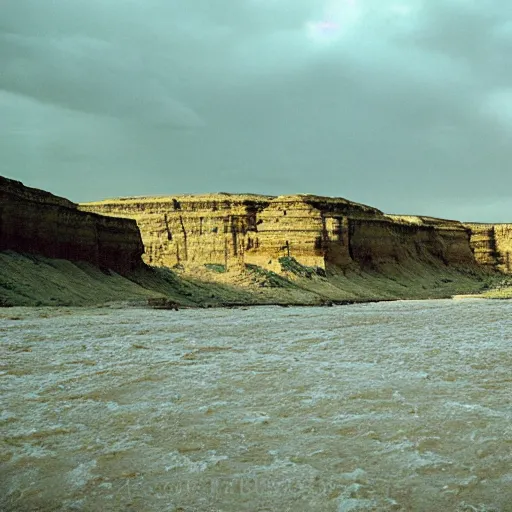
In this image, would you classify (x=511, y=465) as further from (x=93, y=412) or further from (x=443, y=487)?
(x=93, y=412)

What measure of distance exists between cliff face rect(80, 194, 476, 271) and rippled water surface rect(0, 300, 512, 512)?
3272 cm

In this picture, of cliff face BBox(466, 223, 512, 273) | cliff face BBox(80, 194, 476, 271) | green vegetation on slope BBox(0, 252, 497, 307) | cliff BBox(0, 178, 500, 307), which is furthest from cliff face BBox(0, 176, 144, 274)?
cliff face BBox(466, 223, 512, 273)

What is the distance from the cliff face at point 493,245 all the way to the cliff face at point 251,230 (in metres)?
24.5

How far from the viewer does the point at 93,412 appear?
586 cm

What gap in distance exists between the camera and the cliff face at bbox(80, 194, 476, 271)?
44.3 metres

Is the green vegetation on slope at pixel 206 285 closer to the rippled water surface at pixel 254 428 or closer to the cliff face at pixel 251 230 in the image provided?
the cliff face at pixel 251 230

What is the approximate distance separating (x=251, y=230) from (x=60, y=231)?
798 inches

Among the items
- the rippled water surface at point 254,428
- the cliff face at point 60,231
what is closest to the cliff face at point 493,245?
the cliff face at point 60,231

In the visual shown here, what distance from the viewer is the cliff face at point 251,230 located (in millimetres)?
44312

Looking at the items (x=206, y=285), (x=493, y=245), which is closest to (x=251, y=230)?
(x=206, y=285)

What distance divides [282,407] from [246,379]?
152cm

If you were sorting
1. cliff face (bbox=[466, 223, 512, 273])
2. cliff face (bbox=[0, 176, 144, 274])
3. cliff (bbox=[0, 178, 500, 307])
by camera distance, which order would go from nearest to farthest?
cliff face (bbox=[0, 176, 144, 274])
cliff (bbox=[0, 178, 500, 307])
cliff face (bbox=[466, 223, 512, 273])

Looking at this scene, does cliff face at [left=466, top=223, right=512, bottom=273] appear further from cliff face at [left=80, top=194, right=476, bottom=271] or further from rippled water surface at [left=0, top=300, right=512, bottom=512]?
rippled water surface at [left=0, top=300, right=512, bottom=512]

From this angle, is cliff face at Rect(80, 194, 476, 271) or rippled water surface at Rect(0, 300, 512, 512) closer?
rippled water surface at Rect(0, 300, 512, 512)
